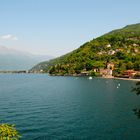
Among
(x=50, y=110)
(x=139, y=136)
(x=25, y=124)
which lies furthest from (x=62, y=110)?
(x=139, y=136)

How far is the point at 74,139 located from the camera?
52156 millimetres

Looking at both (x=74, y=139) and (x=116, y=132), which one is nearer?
(x=74, y=139)

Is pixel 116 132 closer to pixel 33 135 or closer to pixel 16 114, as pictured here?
pixel 33 135

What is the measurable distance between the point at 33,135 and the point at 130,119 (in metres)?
28.2

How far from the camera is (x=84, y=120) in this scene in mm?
68875

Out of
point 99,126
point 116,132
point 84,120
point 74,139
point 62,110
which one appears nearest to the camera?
point 74,139

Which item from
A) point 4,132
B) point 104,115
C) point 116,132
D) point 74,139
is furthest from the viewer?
point 104,115

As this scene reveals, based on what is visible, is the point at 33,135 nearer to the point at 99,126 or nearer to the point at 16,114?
the point at 99,126

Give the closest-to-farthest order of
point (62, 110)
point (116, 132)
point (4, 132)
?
point (4, 132), point (116, 132), point (62, 110)

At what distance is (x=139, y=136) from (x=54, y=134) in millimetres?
17657

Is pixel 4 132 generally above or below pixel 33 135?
above

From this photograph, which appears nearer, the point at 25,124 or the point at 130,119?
the point at 25,124

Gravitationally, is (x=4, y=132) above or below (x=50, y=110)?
above

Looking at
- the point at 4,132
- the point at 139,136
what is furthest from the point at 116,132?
the point at 4,132
